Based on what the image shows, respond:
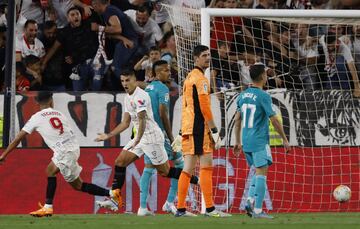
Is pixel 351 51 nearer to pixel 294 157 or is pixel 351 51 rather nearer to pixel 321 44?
pixel 321 44

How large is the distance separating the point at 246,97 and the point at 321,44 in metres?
5.23

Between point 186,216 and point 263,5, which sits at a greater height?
point 263,5

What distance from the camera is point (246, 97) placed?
14.2 meters

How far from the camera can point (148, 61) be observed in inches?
752

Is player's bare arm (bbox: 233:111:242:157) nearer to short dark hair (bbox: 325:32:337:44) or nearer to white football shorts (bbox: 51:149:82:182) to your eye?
white football shorts (bbox: 51:149:82:182)

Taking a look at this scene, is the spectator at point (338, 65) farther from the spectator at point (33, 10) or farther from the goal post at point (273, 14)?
the spectator at point (33, 10)

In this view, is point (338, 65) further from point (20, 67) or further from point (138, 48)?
point (20, 67)

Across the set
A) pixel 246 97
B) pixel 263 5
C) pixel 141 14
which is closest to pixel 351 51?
pixel 263 5

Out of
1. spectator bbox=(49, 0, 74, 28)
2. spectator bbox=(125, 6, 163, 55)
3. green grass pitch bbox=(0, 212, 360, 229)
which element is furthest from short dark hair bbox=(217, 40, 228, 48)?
green grass pitch bbox=(0, 212, 360, 229)

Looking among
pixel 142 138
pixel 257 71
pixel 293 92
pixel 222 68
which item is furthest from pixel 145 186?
pixel 293 92

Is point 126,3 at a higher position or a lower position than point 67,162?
higher

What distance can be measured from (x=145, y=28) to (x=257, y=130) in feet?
19.7

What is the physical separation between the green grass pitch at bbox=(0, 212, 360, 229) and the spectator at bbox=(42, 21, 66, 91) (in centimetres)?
444

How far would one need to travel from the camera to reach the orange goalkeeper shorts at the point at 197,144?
46.4ft
